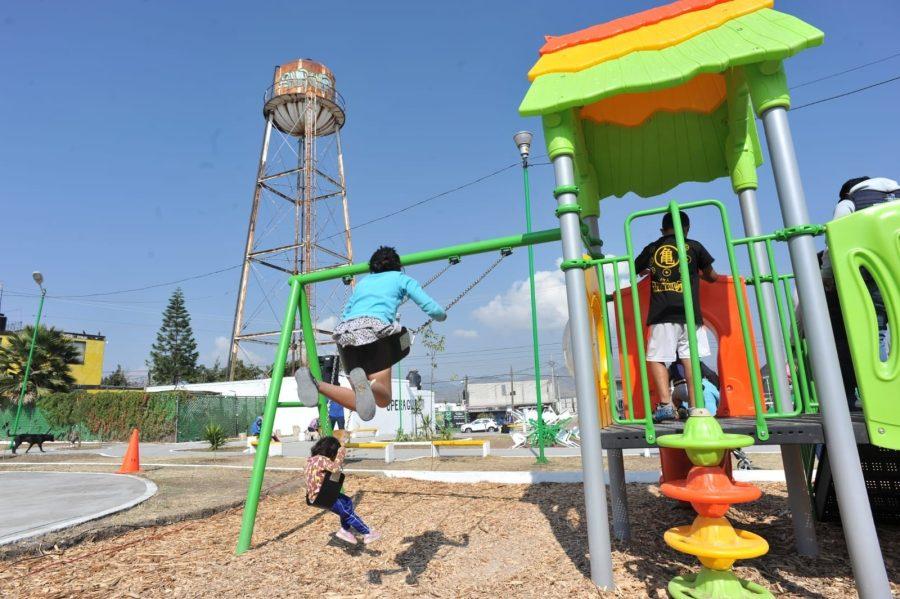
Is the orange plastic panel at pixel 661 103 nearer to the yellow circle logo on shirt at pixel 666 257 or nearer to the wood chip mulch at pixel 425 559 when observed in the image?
the yellow circle logo on shirt at pixel 666 257

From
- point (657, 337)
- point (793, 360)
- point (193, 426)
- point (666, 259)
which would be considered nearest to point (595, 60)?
point (666, 259)

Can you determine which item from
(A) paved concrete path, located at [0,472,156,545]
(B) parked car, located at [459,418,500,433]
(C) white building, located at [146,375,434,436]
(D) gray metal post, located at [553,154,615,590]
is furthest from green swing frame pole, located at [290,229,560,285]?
(B) parked car, located at [459,418,500,433]

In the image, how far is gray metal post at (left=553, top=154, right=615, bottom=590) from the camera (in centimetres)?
303

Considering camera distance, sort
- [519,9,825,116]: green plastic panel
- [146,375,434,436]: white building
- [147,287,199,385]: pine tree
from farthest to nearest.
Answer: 1. [147,287,199,385]: pine tree
2. [146,375,434,436]: white building
3. [519,9,825,116]: green plastic panel

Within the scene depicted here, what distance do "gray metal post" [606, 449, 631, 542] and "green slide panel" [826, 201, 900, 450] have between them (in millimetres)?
1704

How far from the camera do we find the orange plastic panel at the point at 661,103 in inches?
174

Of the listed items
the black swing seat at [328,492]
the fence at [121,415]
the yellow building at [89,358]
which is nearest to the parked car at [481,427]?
the fence at [121,415]

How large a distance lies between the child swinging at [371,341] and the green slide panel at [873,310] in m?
2.25

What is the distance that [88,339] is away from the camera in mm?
45719

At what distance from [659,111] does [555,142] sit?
170 centimetres

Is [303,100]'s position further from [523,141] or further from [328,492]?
[328,492]

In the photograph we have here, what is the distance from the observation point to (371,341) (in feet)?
10.5

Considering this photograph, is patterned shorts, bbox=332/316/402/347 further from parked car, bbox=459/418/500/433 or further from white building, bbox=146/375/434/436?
parked car, bbox=459/418/500/433

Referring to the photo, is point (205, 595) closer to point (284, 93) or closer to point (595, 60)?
point (595, 60)
